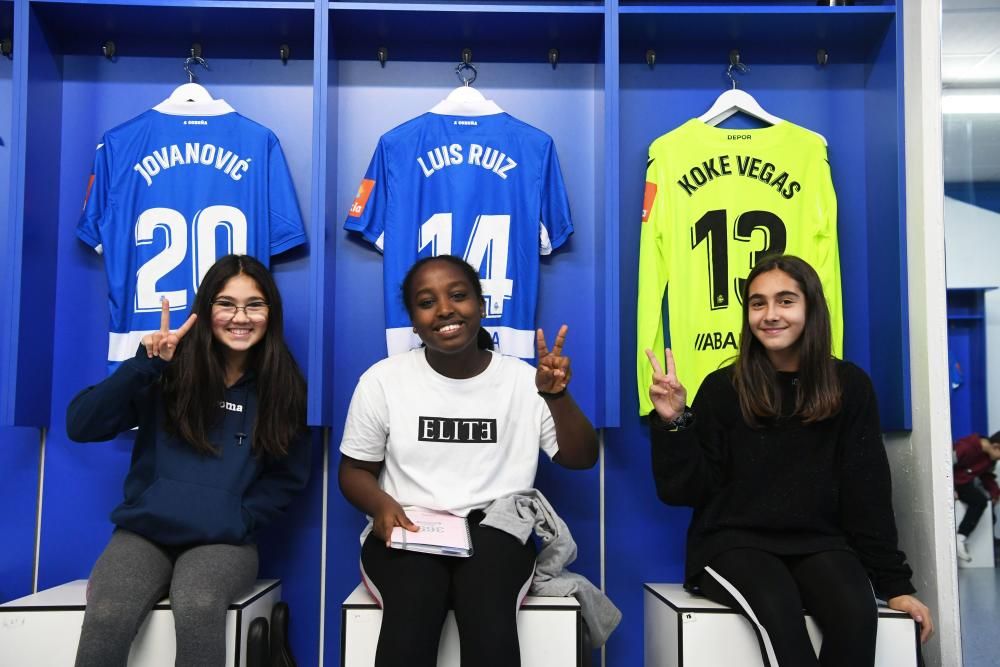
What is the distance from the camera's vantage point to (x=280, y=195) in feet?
8.83

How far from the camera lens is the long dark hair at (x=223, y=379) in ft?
7.45

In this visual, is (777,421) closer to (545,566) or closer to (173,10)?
(545,566)

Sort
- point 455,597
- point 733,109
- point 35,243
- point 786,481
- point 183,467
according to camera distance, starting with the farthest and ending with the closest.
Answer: point 733,109 < point 35,243 < point 183,467 < point 786,481 < point 455,597

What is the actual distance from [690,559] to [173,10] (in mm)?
2133

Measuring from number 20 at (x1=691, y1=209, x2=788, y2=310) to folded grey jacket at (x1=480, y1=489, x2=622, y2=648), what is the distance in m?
0.90

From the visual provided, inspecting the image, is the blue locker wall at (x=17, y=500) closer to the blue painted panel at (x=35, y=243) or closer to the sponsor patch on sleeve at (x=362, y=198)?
the blue painted panel at (x=35, y=243)

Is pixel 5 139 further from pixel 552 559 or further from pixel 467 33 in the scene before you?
pixel 552 559

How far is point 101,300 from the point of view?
2748 millimetres

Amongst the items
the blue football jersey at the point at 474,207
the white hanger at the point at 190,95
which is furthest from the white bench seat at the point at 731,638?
the white hanger at the point at 190,95

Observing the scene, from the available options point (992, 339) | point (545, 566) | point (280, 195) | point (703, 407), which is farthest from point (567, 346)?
point (992, 339)

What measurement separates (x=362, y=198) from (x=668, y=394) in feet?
3.84

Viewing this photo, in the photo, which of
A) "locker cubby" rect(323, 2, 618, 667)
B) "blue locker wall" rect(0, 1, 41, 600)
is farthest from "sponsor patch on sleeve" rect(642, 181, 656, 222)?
"blue locker wall" rect(0, 1, 41, 600)

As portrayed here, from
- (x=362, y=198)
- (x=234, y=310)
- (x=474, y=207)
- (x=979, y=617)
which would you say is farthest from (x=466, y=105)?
(x=979, y=617)

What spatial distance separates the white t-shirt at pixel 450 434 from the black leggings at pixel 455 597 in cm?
15
